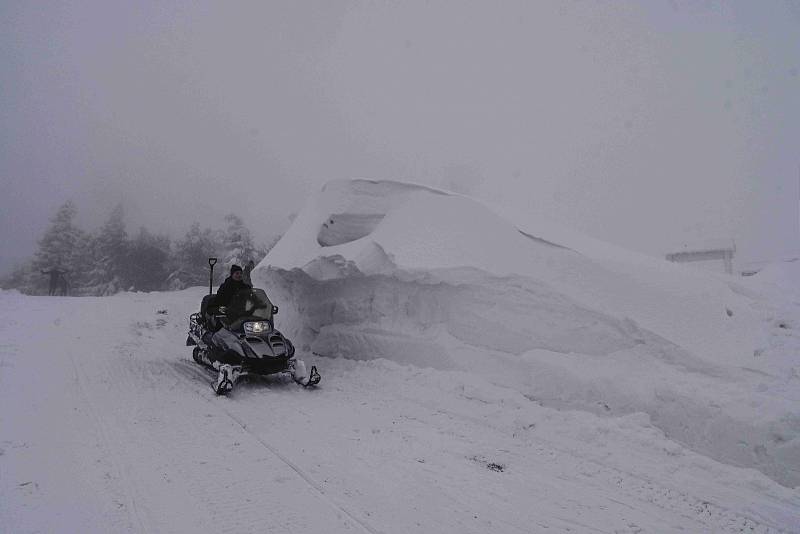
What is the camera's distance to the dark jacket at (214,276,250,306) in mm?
8469

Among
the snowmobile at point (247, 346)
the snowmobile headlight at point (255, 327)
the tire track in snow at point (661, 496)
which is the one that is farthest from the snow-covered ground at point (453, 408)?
the snowmobile headlight at point (255, 327)

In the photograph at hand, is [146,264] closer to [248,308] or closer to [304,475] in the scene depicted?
[248,308]

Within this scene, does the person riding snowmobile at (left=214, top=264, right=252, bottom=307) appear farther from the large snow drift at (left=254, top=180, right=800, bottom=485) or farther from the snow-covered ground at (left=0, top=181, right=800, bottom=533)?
the large snow drift at (left=254, top=180, right=800, bottom=485)

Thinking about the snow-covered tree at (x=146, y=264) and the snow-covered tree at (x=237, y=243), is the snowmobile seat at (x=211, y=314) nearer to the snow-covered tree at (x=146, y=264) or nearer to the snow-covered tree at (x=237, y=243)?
the snow-covered tree at (x=237, y=243)

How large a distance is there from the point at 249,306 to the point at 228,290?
841 millimetres

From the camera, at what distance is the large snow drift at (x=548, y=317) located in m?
4.98

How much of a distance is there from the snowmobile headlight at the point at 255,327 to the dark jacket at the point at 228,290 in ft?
3.77

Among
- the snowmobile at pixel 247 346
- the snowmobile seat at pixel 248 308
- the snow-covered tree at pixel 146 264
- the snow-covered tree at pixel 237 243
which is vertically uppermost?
the snowmobile seat at pixel 248 308

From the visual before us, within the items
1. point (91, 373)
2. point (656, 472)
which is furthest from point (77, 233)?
point (656, 472)

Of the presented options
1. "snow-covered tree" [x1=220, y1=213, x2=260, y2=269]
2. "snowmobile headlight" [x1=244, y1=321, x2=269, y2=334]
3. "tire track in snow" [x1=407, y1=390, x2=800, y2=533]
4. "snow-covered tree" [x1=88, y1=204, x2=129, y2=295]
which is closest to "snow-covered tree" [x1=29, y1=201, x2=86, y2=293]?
"snow-covered tree" [x1=88, y1=204, x2=129, y2=295]

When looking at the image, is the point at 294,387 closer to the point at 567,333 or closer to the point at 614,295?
the point at 567,333

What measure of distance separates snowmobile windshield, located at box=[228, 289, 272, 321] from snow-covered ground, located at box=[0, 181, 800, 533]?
1223 millimetres

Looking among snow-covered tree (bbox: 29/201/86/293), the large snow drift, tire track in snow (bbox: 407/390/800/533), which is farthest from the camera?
snow-covered tree (bbox: 29/201/86/293)

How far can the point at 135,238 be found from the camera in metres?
52.0
